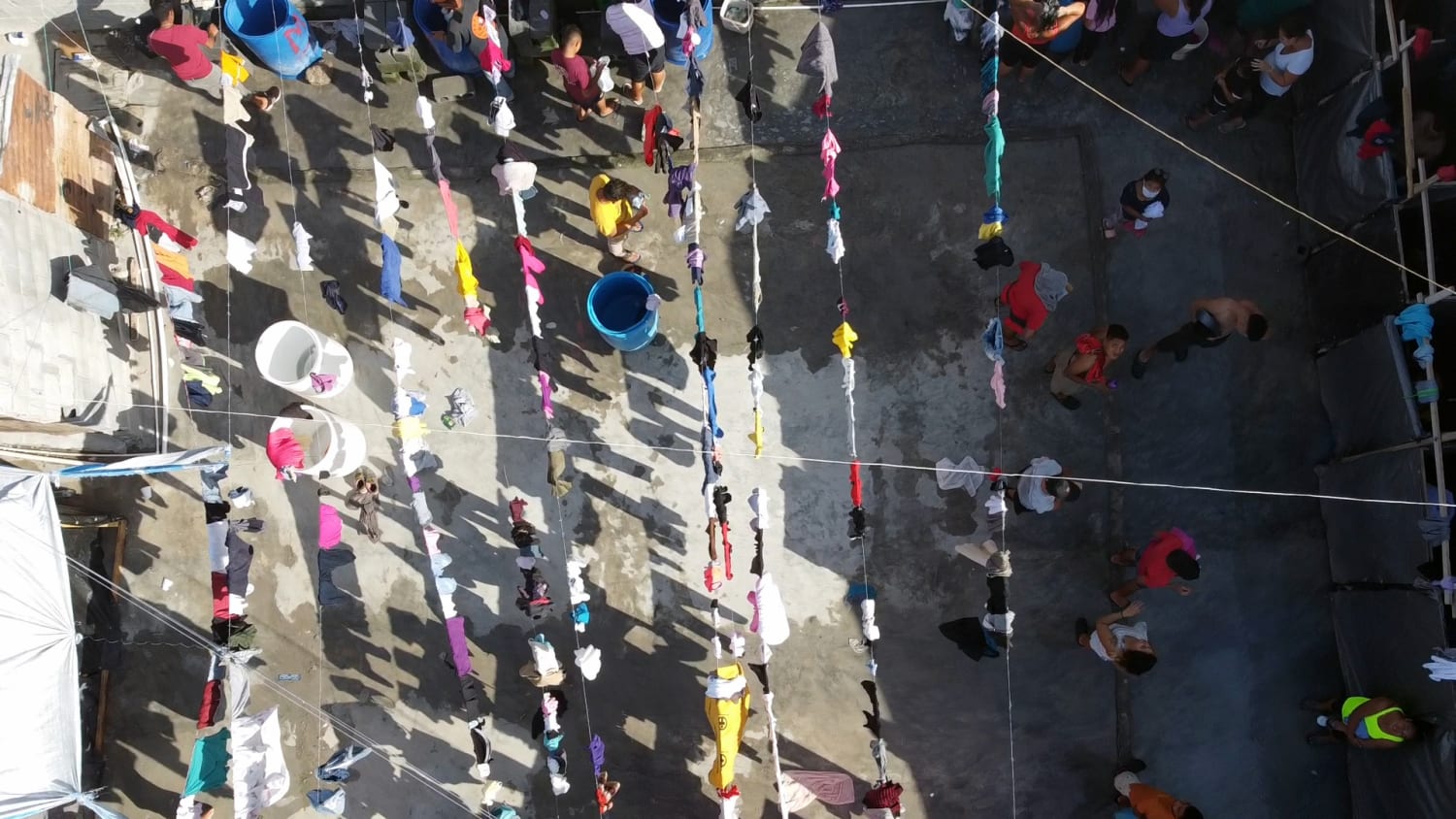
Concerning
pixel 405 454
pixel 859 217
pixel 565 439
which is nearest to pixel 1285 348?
pixel 859 217

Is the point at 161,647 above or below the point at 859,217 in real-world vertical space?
below

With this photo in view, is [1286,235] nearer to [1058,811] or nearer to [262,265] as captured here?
[1058,811]

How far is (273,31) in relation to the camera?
7957 millimetres

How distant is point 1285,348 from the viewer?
788 centimetres

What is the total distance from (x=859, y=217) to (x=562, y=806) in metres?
7.23

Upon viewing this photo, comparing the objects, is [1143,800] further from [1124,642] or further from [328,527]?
[328,527]

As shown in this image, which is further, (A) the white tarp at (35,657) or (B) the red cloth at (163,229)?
(B) the red cloth at (163,229)

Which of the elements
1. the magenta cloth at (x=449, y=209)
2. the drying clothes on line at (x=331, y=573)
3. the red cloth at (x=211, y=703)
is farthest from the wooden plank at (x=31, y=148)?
the red cloth at (x=211, y=703)

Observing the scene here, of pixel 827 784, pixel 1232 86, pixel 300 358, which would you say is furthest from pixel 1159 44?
pixel 300 358

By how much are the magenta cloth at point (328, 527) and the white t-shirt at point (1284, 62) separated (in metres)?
10.3

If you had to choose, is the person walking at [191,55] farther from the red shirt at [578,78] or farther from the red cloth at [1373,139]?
the red cloth at [1373,139]

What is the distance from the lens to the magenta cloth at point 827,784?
803cm

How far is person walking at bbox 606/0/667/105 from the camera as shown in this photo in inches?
267

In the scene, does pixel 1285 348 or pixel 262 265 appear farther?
pixel 262 265
